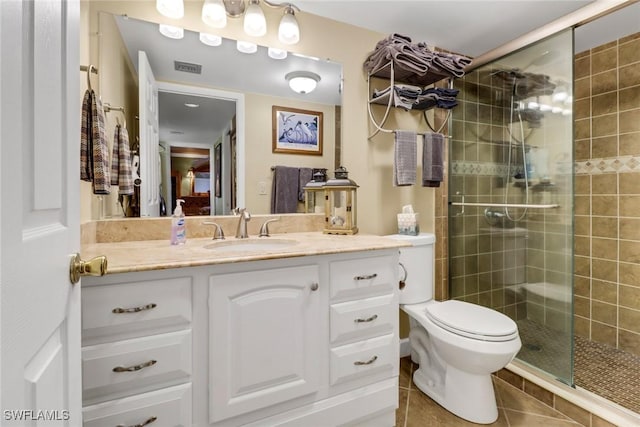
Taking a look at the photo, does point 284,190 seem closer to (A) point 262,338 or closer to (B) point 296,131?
(B) point 296,131

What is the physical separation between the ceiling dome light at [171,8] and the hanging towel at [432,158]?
60.9 inches

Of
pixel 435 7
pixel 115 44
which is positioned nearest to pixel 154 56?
pixel 115 44

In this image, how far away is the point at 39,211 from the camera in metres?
0.49

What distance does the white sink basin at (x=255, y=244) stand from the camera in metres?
1.49

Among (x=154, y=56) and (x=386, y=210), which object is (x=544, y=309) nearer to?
(x=386, y=210)

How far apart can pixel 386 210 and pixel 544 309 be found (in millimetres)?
1108

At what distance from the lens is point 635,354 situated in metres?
2.05

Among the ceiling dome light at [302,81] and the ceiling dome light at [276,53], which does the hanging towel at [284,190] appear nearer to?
the ceiling dome light at [302,81]

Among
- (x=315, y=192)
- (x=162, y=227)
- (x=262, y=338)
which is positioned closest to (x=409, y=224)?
(x=315, y=192)

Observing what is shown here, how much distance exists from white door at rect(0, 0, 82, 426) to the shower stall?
2.10 m

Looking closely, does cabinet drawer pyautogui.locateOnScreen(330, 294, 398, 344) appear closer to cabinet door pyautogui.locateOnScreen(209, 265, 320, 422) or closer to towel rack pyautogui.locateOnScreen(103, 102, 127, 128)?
cabinet door pyautogui.locateOnScreen(209, 265, 320, 422)

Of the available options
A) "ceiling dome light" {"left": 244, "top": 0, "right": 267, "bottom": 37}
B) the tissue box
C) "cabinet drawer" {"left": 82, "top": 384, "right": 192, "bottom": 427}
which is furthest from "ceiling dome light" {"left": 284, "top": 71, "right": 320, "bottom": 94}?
"cabinet drawer" {"left": 82, "top": 384, "right": 192, "bottom": 427}

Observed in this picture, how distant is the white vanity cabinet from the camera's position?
960 millimetres

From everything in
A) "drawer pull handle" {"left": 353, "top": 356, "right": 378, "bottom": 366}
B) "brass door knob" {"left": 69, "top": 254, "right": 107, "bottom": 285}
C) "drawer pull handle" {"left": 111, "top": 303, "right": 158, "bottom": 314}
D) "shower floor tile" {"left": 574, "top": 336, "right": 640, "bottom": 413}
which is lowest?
"shower floor tile" {"left": 574, "top": 336, "right": 640, "bottom": 413}
